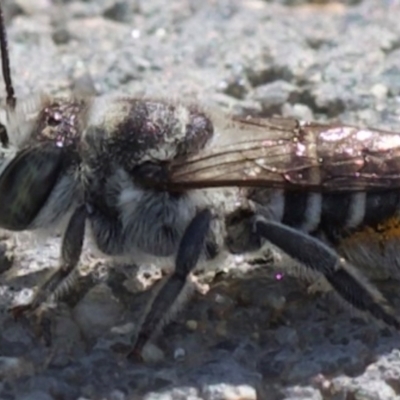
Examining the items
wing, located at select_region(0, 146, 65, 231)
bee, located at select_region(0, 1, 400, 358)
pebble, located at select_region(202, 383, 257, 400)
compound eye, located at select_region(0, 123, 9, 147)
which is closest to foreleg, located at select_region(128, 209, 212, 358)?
bee, located at select_region(0, 1, 400, 358)

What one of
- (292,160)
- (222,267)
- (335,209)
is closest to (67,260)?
(222,267)

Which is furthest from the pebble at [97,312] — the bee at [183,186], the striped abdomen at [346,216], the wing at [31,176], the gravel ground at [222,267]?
the striped abdomen at [346,216]

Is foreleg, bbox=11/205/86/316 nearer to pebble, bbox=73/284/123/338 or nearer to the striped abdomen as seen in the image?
pebble, bbox=73/284/123/338

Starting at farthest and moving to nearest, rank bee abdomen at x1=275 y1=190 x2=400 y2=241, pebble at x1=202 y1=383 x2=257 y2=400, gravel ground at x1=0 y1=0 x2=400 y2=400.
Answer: bee abdomen at x1=275 y1=190 x2=400 y2=241, gravel ground at x1=0 y1=0 x2=400 y2=400, pebble at x1=202 y1=383 x2=257 y2=400

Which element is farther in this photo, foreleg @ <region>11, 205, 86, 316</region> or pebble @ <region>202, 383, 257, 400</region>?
foreleg @ <region>11, 205, 86, 316</region>

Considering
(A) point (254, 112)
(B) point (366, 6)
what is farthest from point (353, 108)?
(B) point (366, 6)

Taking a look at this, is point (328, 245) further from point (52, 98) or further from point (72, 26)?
point (72, 26)
